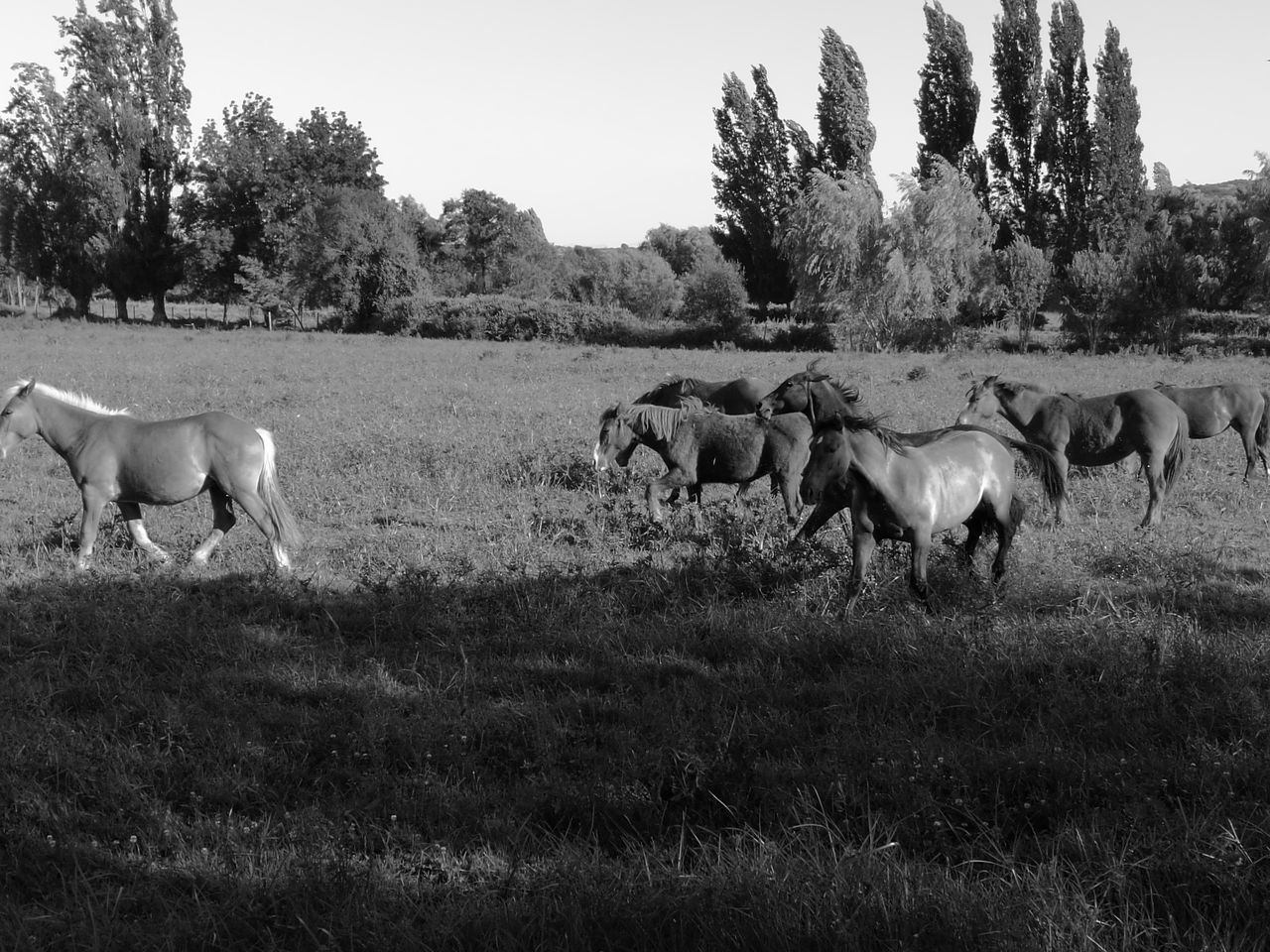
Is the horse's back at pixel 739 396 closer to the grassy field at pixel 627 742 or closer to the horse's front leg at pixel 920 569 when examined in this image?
the grassy field at pixel 627 742

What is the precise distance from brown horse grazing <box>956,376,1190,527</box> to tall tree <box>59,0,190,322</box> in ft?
193

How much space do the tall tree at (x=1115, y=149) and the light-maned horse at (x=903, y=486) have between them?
4635 cm

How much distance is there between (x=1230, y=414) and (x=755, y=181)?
164 feet

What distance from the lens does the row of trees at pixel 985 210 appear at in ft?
135

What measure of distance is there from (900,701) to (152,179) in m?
67.0

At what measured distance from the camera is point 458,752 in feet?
16.3

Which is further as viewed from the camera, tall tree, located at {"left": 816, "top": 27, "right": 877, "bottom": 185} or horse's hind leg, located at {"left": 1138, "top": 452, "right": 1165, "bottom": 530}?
tall tree, located at {"left": 816, "top": 27, "right": 877, "bottom": 185}

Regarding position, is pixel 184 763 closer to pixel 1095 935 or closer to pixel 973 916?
pixel 973 916

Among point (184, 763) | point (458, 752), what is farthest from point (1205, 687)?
point (184, 763)

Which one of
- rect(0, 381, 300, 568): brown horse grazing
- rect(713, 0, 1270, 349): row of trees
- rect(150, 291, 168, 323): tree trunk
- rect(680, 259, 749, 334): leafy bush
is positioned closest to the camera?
rect(0, 381, 300, 568): brown horse grazing

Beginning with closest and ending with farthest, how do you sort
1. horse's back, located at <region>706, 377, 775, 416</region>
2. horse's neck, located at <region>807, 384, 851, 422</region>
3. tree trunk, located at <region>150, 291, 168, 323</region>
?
horse's neck, located at <region>807, 384, 851, 422</region> < horse's back, located at <region>706, 377, 775, 416</region> < tree trunk, located at <region>150, 291, 168, 323</region>

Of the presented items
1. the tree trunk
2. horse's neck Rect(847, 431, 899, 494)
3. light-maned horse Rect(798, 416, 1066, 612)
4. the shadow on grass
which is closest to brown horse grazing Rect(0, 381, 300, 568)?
the shadow on grass

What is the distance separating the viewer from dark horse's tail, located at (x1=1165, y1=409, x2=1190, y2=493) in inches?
446

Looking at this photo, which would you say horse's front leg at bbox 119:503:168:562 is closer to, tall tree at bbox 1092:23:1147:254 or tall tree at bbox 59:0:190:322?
tall tree at bbox 1092:23:1147:254
